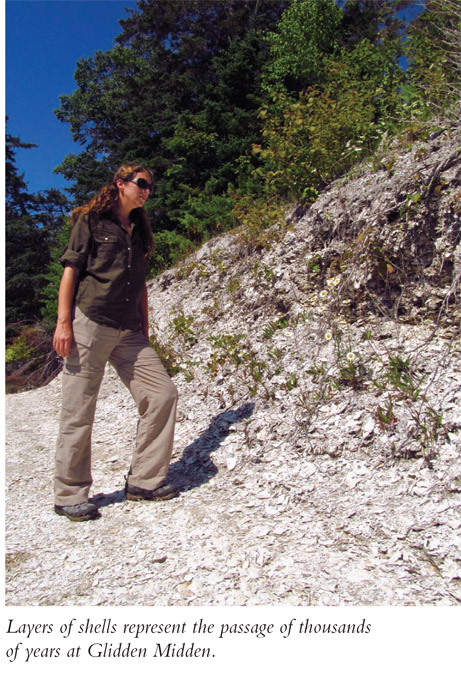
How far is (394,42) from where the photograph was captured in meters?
8.23

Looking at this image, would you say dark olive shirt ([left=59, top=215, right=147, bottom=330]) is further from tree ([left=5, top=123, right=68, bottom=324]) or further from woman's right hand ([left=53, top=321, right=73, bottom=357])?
tree ([left=5, top=123, right=68, bottom=324])

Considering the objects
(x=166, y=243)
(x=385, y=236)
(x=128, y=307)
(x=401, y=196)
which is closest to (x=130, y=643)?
(x=128, y=307)

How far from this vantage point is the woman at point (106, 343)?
3055 millimetres

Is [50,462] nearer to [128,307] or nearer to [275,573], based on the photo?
A: [128,307]

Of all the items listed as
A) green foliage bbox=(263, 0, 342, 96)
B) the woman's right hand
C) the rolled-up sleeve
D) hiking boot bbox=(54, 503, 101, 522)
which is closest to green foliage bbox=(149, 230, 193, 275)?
green foliage bbox=(263, 0, 342, 96)

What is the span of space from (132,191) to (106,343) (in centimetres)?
107

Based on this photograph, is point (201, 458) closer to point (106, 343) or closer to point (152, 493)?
point (152, 493)

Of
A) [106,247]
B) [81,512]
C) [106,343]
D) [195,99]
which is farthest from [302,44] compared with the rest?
[81,512]

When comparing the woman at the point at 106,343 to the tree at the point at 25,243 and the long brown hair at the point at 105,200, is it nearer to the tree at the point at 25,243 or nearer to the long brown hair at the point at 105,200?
the long brown hair at the point at 105,200

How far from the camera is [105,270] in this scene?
10.3ft

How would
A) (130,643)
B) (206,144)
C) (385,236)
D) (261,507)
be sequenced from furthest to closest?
1. (206,144)
2. (385,236)
3. (261,507)
4. (130,643)

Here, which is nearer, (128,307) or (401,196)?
(128,307)

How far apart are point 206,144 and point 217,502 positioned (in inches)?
381

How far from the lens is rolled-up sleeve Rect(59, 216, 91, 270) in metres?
3.05
